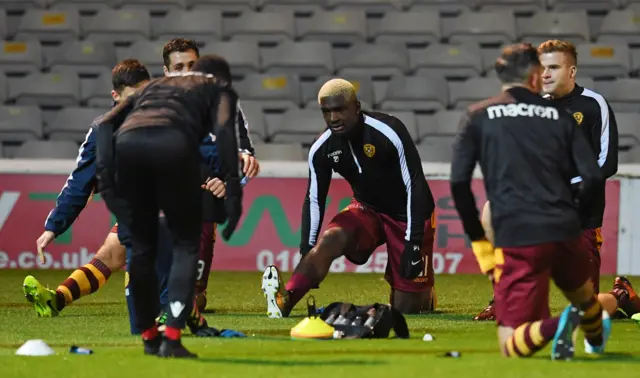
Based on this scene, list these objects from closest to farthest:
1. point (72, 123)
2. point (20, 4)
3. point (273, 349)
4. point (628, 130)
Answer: point (273, 349) → point (628, 130) → point (72, 123) → point (20, 4)

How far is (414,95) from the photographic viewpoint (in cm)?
1619

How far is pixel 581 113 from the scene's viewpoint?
8.77 metres

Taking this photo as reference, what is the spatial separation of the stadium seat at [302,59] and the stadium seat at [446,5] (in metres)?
1.66

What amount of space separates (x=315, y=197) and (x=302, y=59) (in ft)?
23.5

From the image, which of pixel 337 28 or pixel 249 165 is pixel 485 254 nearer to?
pixel 249 165

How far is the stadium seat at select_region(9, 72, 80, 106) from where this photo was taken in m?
16.3

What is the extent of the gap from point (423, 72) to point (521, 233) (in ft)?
34.2

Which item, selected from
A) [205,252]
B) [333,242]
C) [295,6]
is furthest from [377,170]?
[295,6]

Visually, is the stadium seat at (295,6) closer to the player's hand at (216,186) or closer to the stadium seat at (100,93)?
the stadium seat at (100,93)

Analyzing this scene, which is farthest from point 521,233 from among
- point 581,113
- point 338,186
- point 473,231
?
point 338,186

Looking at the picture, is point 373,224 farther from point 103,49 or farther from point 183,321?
point 103,49

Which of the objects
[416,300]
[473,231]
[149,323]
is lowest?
[416,300]

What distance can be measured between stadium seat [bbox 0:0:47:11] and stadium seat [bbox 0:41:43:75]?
0.82 m

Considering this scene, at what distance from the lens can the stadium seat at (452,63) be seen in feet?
54.5
